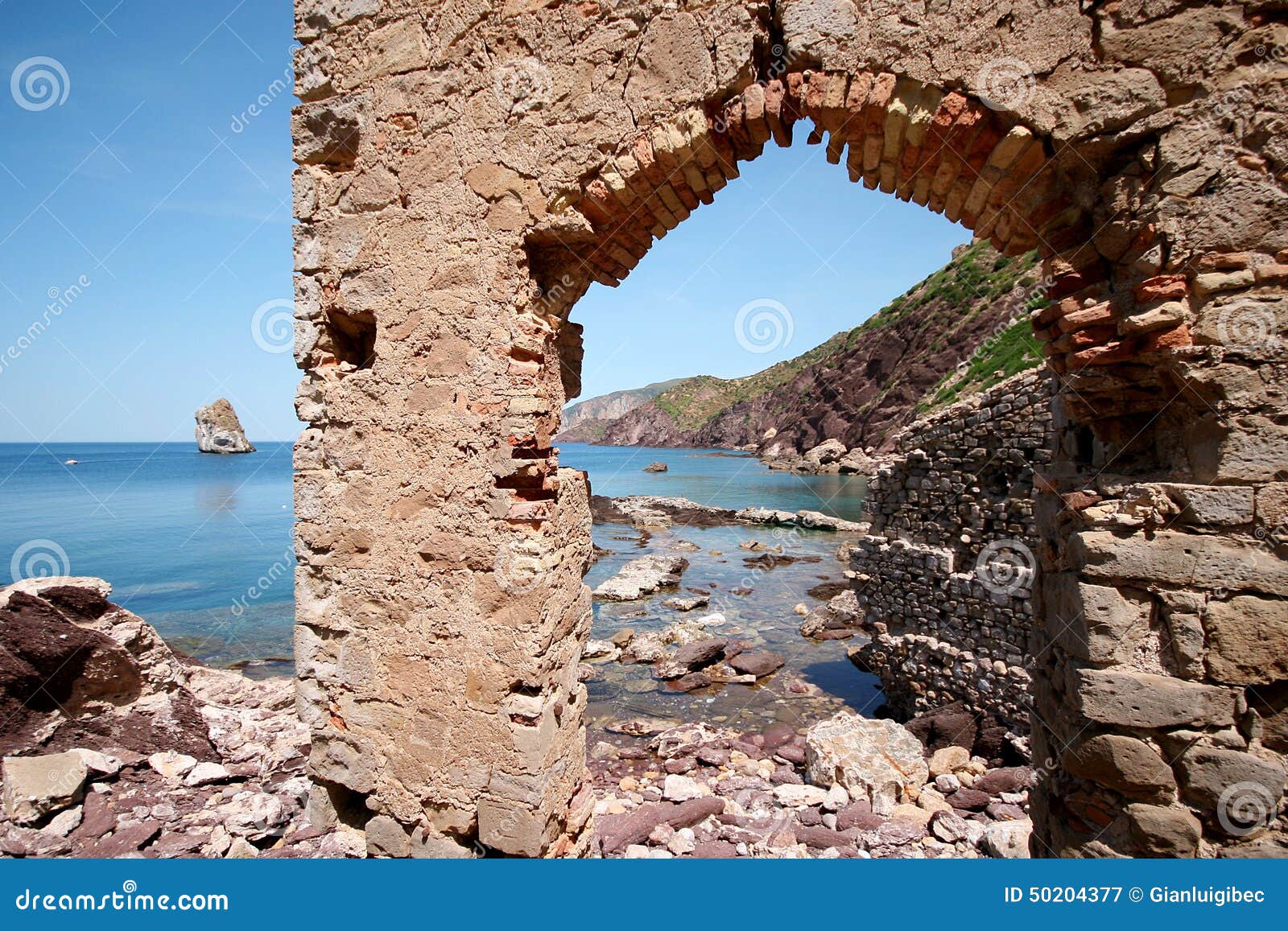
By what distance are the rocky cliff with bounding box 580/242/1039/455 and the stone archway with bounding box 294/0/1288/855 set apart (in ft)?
70.8

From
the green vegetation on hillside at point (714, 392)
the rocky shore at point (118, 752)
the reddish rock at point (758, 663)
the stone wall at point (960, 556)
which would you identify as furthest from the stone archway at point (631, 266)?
the green vegetation on hillside at point (714, 392)

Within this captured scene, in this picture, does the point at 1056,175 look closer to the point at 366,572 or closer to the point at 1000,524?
the point at 366,572

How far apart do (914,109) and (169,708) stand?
25.1 feet

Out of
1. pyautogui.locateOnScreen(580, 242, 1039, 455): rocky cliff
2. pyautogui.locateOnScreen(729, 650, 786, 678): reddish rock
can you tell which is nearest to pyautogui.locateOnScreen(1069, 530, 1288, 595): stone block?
pyautogui.locateOnScreen(729, 650, 786, 678): reddish rock

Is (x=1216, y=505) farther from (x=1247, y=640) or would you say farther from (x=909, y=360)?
(x=909, y=360)

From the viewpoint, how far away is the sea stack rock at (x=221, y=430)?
75188 mm

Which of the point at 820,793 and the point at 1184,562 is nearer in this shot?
the point at 1184,562

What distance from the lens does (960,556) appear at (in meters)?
8.15

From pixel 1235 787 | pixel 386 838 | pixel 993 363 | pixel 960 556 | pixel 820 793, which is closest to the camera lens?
pixel 1235 787

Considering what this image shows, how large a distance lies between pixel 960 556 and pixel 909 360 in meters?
43.3

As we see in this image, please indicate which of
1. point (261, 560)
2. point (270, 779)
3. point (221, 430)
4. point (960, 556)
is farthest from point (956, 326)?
point (221, 430)

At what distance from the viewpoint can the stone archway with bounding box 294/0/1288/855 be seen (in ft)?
8.05

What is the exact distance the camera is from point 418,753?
3.50m

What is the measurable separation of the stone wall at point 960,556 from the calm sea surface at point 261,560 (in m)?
1.68
